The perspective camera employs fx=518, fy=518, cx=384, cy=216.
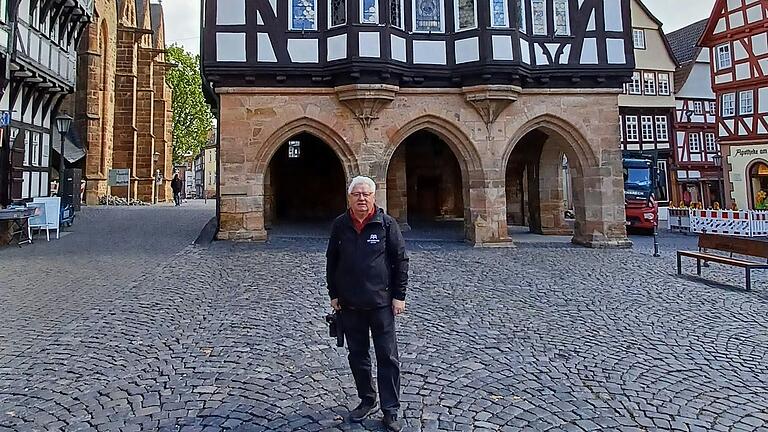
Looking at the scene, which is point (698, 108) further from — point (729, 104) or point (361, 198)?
point (361, 198)

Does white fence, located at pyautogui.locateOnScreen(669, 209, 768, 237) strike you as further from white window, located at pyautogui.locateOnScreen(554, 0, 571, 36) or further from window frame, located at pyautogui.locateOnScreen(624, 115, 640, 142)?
window frame, located at pyautogui.locateOnScreen(624, 115, 640, 142)

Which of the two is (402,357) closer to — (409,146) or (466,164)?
(466,164)

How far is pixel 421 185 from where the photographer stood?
74.1 ft

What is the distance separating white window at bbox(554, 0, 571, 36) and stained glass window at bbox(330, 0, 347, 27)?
18.3ft

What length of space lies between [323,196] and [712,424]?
62.9 feet

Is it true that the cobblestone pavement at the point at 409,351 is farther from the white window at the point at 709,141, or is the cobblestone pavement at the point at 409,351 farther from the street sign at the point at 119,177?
the white window at the point at 709,141

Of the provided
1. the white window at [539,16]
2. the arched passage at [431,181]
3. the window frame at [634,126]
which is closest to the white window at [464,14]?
the white window at [539,16]

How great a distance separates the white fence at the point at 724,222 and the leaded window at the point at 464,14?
466 inches

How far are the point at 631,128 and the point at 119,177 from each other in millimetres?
28453

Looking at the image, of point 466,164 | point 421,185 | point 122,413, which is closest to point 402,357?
point 122,413

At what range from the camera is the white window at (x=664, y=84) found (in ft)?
94.6

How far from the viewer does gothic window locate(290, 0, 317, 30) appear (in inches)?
511

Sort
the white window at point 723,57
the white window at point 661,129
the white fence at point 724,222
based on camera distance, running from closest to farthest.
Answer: the white fence at point 724,222
the white window at point 723,57
the white window at point 661,129

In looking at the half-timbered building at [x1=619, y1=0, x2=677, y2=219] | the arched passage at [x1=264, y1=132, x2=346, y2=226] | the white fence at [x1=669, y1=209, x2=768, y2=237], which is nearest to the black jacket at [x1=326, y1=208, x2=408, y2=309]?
the arched passage at [x1=264, y1=132, x2=346, y2=226]
